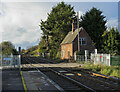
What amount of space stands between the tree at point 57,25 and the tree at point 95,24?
196 inches

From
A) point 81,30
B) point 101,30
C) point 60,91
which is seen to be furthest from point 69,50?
point 60,91

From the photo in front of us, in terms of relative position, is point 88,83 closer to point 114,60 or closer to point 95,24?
point 114,60

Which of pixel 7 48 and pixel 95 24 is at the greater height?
pixel 95 24

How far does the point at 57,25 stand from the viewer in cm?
5806

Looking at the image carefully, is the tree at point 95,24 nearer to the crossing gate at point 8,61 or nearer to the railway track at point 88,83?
the crossing gate at point 8,61

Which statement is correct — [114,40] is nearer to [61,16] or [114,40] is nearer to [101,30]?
[101,30]

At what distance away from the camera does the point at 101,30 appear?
5584 centimetres

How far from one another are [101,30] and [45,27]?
1832 cm

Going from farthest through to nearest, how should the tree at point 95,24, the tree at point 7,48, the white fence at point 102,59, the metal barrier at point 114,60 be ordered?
the tree at point 95,24, the tree at point 7,48, the white fence at point 102,59, the metal barrier at point 114,60

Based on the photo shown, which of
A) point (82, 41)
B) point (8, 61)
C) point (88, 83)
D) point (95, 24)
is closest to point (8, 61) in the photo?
point (8, 61)

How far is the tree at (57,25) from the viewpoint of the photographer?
57750 mm

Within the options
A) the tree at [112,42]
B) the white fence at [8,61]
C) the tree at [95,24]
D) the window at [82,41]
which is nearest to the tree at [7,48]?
the white fence at [8,61]

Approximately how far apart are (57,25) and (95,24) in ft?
38.4

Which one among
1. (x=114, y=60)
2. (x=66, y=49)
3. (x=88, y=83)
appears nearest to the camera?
(x=88, y=83)
